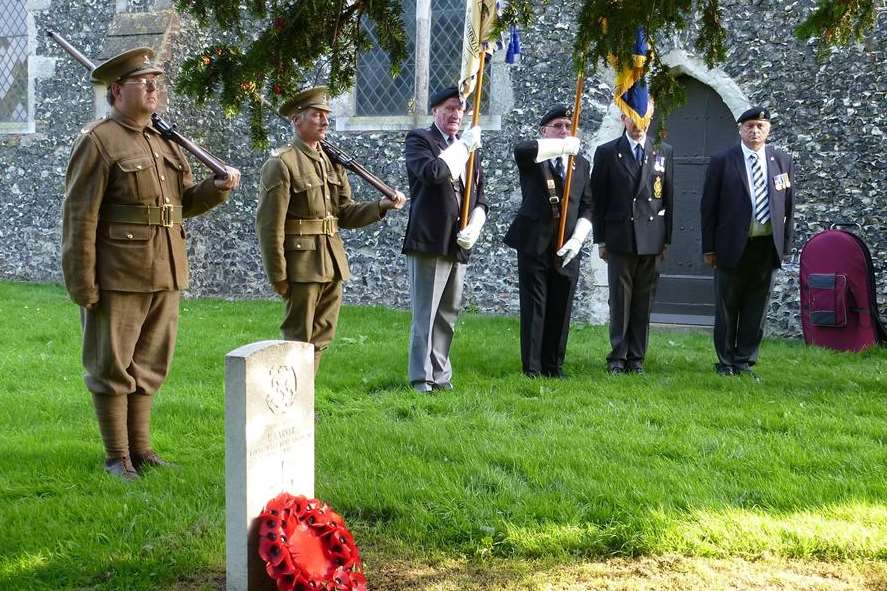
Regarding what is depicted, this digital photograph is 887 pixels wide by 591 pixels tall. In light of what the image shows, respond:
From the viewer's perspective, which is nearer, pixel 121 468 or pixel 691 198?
pixel 121 468

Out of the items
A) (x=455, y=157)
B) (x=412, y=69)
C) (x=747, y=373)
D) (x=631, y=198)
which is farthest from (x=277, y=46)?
(x=412, y=69)

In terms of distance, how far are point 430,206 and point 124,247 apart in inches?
108

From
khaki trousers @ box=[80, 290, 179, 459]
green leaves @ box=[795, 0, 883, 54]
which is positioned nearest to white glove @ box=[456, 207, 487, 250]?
khaki trousers @ box=[80, 290, 179, 459]

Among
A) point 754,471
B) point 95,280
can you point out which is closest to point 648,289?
point 754,471

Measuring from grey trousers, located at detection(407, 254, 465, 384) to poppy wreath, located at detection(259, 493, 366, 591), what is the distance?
335 cm

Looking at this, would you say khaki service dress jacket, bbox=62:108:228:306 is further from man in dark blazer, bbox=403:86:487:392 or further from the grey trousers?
the grey trousers

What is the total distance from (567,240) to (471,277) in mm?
4550

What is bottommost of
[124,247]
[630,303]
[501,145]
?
[630,303]

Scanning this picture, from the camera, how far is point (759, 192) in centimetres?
796

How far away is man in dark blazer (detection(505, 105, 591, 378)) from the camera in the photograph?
7664mm

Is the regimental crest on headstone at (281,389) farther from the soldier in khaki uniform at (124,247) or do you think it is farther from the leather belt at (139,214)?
the leather belt at (139,214)

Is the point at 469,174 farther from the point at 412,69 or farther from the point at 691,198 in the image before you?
the point at 412,69

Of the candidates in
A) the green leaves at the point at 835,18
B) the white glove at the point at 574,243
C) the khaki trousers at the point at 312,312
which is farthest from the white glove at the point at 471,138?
the green leaves at the point at 835,18

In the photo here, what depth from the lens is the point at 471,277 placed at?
40.3 feet
